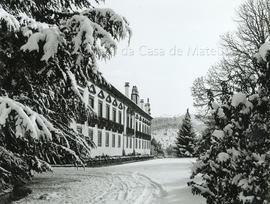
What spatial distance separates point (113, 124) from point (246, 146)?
97.4 ft

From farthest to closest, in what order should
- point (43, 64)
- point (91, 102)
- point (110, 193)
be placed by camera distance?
point (91, 102) < point (110, 193) < point (43, 64)

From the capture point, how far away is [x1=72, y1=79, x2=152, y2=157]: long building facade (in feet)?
92.8

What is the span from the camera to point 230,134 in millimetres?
5426

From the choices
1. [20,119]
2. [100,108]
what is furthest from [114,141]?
[20,119]

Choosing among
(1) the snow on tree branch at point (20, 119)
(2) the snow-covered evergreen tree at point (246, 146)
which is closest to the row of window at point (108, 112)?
(2) the snow-covered evergreen tree at point (246, 146)

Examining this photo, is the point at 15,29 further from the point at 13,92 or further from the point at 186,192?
the point at 186,192

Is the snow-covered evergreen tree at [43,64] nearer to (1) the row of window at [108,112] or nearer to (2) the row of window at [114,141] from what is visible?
(2) the row of window at [114,141]

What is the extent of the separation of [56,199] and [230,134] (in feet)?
19.7

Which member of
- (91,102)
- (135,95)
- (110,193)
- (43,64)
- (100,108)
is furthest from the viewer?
(135,95)

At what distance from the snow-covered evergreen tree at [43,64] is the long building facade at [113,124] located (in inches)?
579

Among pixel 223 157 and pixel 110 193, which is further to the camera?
pixel 110 193

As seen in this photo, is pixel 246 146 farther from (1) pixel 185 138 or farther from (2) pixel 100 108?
(1) pixel 185 138

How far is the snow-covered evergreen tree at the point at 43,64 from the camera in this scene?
430 cm

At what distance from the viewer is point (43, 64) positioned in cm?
518
